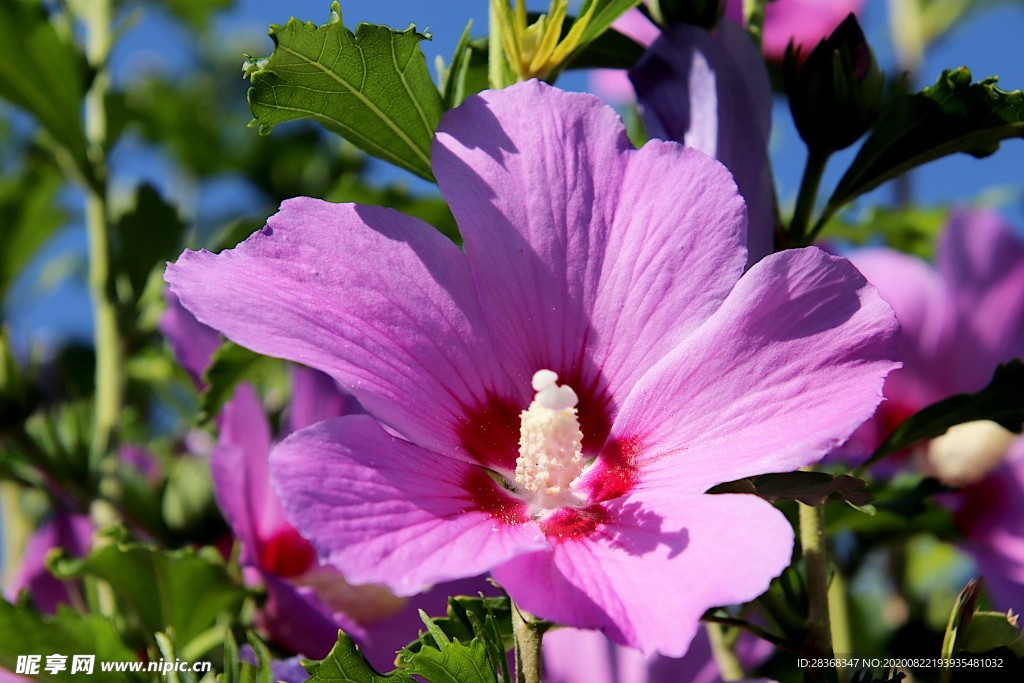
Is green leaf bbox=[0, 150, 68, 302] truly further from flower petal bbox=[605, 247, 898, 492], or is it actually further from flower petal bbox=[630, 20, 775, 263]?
flower petal bbox=[605, 247, 898, 492]

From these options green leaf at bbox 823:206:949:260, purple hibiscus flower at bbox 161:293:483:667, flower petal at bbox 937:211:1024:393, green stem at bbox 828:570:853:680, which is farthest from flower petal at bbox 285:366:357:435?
flower petal at bbox 937:211:1024:393

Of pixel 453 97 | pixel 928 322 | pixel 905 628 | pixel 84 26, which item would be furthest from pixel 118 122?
pixel 905 628

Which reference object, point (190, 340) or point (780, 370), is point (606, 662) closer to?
point (780, 370)

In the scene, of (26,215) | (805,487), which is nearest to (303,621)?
(805,487)

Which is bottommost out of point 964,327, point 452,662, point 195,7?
point 452,662

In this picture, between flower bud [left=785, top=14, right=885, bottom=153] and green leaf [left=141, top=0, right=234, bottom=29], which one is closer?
flower bud [left=785, top=14, right=885, bottom=153]
